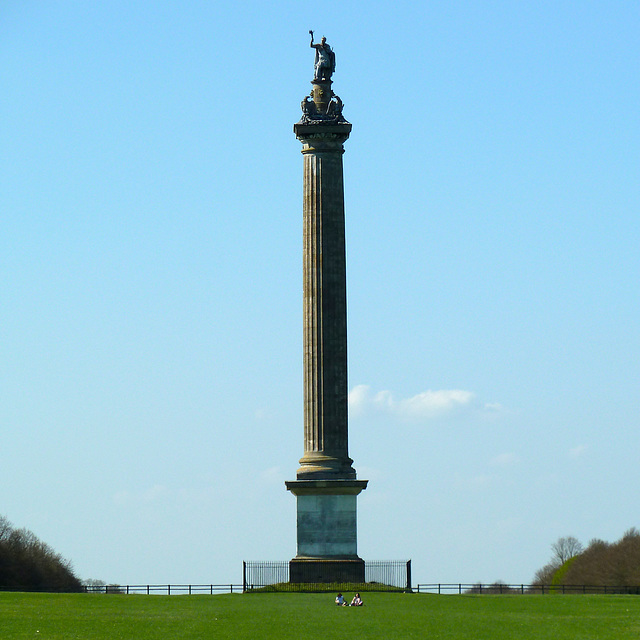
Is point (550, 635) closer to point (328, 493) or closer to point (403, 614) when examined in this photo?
point (403, 614)

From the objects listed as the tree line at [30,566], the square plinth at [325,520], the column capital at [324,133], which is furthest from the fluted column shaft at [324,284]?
the tree line at [30,566]

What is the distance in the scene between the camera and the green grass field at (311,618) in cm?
4203

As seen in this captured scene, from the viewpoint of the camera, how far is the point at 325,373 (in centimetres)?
7238

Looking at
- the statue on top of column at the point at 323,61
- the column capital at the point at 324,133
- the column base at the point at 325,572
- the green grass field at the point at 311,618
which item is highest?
the statue on top of column at the point at 323,61

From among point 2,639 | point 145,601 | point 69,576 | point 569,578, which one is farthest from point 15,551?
point 2,639

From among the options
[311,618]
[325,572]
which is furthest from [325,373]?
[311,618]

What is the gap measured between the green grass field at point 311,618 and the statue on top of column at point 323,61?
90.5 ft

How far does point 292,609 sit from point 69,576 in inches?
2574

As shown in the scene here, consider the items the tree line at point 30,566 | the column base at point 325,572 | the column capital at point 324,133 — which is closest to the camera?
the column base at point 325,572

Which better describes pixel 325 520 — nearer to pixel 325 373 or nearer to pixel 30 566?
pixel 325 373

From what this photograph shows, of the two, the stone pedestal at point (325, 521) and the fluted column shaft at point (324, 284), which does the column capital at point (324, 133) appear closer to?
the fluted column shaft at point (324, 284)

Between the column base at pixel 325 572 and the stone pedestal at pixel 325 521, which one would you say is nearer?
the column base at pixel 325 572

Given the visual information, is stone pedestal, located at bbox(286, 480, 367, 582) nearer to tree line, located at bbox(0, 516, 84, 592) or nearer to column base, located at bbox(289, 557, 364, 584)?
column base, located at bbox(289, 557, 364, 584)

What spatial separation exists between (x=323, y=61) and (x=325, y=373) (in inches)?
647
